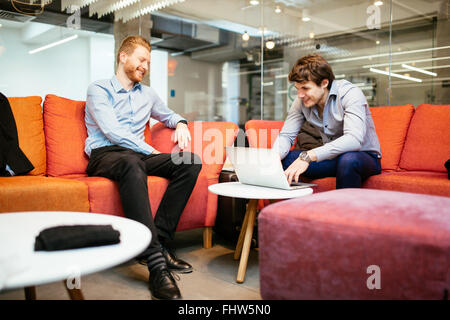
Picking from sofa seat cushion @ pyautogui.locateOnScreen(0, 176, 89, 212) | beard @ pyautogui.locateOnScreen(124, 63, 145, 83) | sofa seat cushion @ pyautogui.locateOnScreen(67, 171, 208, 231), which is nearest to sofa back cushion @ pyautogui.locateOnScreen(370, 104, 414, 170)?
sofa seat cushion @ pyautogui.locateOnScreen(67, 171, 208, 231)

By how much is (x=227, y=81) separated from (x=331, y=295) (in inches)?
302

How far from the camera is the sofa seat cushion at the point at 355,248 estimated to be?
932 millimetres

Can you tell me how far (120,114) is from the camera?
231cm

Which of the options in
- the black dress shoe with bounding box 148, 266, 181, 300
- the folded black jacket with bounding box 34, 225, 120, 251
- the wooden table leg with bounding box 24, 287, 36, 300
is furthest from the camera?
the black dress shoe with bounding box 148, 266, 181, 300

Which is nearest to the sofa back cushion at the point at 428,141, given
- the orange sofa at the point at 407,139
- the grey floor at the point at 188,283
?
the orange sofa at the point at 407,139

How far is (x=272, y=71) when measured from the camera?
6992mm

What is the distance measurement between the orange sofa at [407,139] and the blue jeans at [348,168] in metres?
0.05

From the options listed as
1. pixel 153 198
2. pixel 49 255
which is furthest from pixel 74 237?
→ pixel 153 198

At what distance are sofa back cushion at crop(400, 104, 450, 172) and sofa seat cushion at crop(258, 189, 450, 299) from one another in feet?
4.36

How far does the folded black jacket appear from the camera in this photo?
0.87 metres

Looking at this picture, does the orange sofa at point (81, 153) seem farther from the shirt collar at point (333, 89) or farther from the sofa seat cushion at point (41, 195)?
the shirt collar at point (333, 89)

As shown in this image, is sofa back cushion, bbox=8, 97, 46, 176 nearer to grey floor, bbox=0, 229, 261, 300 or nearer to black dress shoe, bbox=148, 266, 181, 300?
grey floor, bbox=0, 229, 261, 300


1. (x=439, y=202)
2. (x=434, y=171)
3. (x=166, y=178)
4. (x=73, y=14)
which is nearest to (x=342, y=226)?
(x=439, y=202)
